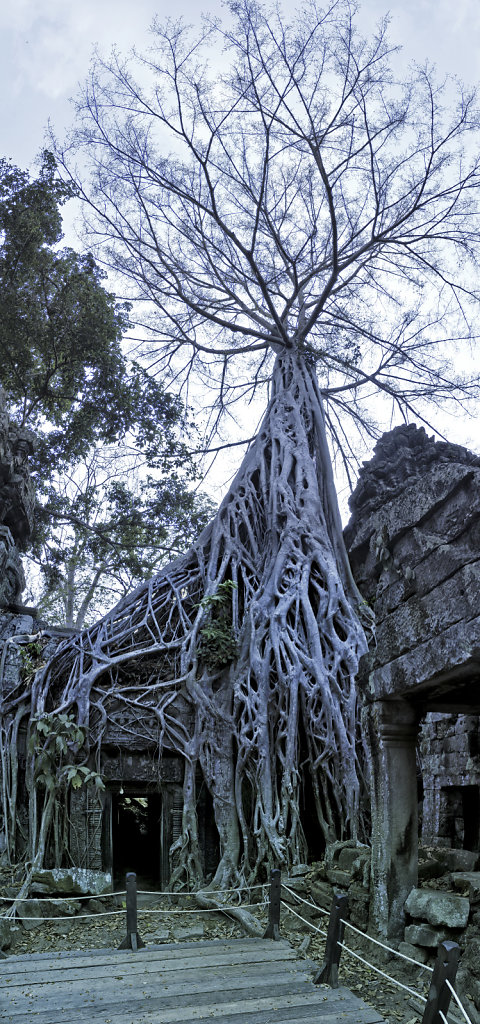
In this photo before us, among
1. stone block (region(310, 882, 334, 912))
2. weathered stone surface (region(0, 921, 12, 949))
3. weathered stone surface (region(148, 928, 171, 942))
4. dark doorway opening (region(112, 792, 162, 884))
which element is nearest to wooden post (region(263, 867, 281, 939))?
stone block (region(310, 882, 334, 912))

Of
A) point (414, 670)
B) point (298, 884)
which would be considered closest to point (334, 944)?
point (414, 670)

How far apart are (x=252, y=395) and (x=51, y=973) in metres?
9.93

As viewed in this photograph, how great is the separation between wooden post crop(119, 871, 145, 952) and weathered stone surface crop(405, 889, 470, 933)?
5.08 ft

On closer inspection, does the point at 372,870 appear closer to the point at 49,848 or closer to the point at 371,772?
the point at 371,772

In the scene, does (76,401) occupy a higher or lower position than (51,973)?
higher

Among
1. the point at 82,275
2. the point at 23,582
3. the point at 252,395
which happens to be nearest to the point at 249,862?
the point at 23,582

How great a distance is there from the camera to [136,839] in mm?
12688

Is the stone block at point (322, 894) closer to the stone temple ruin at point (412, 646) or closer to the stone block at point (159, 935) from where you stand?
the stone temple ruin at point (412, 646)

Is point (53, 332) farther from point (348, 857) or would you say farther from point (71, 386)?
point (348, 857)

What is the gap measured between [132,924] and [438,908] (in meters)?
1.79

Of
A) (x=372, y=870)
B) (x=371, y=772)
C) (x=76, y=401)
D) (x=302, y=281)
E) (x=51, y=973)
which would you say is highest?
(x=302, y=281)

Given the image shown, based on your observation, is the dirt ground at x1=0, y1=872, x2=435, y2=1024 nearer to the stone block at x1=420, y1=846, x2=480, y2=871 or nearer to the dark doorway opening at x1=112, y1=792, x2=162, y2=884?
the stone block at x1=420, y1=846, x2=480, y2=871

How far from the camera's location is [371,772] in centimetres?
438

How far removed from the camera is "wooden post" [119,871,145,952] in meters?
4.32
